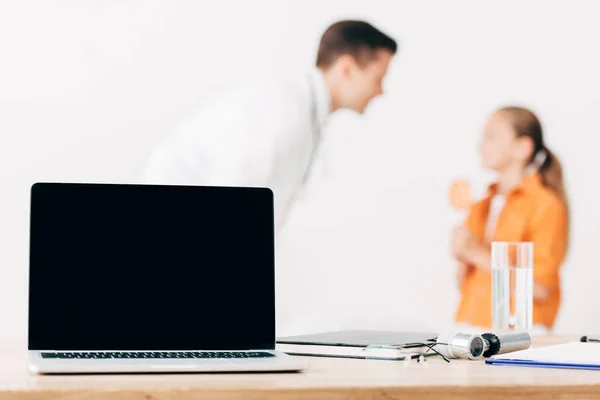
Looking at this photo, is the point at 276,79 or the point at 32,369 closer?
the point at 32,369

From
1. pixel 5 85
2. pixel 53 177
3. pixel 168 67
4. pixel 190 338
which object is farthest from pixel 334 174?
pixel 190 338

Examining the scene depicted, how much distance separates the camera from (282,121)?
2246 mm

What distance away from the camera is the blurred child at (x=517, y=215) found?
2.29 m

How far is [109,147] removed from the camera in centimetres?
214

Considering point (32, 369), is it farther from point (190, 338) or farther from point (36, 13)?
point (36, 13)

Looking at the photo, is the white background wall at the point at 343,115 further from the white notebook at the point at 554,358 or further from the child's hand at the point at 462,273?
the white notebook at the point at 554,358

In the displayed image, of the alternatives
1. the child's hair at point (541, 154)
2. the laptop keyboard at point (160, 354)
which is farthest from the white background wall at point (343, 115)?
the laptop keyboard at point (160, 354)

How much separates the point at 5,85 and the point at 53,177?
240 millimetres

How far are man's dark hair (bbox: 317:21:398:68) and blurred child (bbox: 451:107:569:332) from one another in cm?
34

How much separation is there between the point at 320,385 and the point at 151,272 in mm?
352

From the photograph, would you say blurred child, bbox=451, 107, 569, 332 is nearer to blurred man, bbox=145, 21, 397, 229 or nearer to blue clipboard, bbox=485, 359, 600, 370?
blurred man, bbox=145, 21, 397, 229

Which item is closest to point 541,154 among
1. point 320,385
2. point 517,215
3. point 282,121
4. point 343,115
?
point 517,215

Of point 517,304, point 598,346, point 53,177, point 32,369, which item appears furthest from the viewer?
point 53,177

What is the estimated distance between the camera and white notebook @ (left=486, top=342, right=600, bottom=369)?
1175 mm
